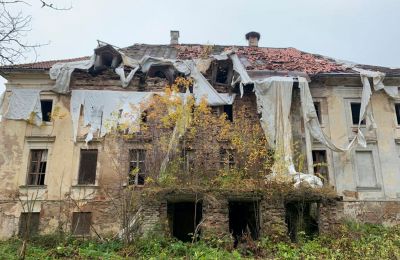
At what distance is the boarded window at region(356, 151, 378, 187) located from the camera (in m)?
17.9

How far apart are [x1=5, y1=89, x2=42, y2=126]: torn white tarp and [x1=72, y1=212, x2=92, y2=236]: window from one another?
4.78 meters

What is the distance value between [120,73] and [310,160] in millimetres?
9825

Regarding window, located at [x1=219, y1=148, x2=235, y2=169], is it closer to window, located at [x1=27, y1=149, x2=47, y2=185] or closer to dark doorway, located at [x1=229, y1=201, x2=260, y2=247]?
dark doorway, located at [x1=229, y1=201, x2=260, y2=247]

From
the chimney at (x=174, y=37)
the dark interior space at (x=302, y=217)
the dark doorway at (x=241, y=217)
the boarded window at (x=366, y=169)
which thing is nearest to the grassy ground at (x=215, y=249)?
the dark interior space at (x=302, y=217)

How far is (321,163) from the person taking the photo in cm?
1784

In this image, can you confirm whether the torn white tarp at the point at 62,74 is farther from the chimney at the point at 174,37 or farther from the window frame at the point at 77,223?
the chimney at the point at 174,37

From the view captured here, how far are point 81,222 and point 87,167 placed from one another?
8.27ft

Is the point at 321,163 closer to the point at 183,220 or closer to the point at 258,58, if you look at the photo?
the point at 183,220

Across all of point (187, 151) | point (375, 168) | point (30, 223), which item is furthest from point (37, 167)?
point (375, 168)

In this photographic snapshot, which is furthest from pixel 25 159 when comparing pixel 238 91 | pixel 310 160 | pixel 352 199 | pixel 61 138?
pixel 352 199

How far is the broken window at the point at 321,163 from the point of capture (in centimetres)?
1789

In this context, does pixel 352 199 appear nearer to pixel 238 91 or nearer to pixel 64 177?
pixel 238 91

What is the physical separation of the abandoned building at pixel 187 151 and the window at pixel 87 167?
46 mm

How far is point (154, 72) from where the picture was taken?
19078 mm
